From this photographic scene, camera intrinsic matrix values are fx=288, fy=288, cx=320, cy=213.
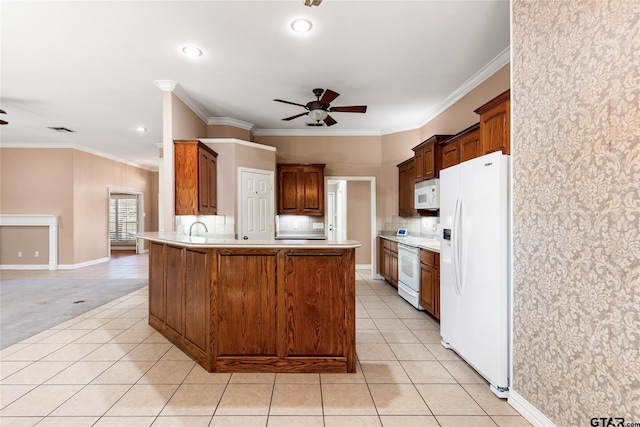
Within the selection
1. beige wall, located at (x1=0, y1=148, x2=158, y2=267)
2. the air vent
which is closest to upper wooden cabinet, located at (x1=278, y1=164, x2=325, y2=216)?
the air vent

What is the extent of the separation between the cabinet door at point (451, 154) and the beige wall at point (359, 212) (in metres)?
3.02

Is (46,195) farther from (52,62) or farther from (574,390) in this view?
(574,390)

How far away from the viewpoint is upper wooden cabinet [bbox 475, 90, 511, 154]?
2348mm

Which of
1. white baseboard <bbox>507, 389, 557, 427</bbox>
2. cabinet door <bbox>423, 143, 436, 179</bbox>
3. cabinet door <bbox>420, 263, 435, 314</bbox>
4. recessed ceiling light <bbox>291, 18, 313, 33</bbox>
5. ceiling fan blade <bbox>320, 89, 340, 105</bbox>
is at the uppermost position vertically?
recessed ceiling light <bbox>291, 18, 313, 33</bbox>

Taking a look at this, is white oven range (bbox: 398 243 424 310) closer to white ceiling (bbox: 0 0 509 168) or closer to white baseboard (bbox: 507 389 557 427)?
white baseboard (bbox: 507 389 557 427)

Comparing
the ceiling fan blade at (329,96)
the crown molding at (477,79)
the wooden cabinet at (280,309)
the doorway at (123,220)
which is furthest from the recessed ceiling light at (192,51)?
the doorway at (123,220)

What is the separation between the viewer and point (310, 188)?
5.58 metres

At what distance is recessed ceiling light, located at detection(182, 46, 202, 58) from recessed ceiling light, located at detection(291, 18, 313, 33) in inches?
42.2

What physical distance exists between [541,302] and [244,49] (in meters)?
3.31

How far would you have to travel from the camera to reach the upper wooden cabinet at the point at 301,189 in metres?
5.55

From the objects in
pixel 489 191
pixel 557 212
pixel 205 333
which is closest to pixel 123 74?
pixel 205 333

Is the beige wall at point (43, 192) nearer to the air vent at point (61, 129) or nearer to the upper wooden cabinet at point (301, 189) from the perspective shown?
the air vent at point (61, 129)

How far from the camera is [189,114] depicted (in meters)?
4.32

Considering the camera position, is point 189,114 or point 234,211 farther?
point 234,211
